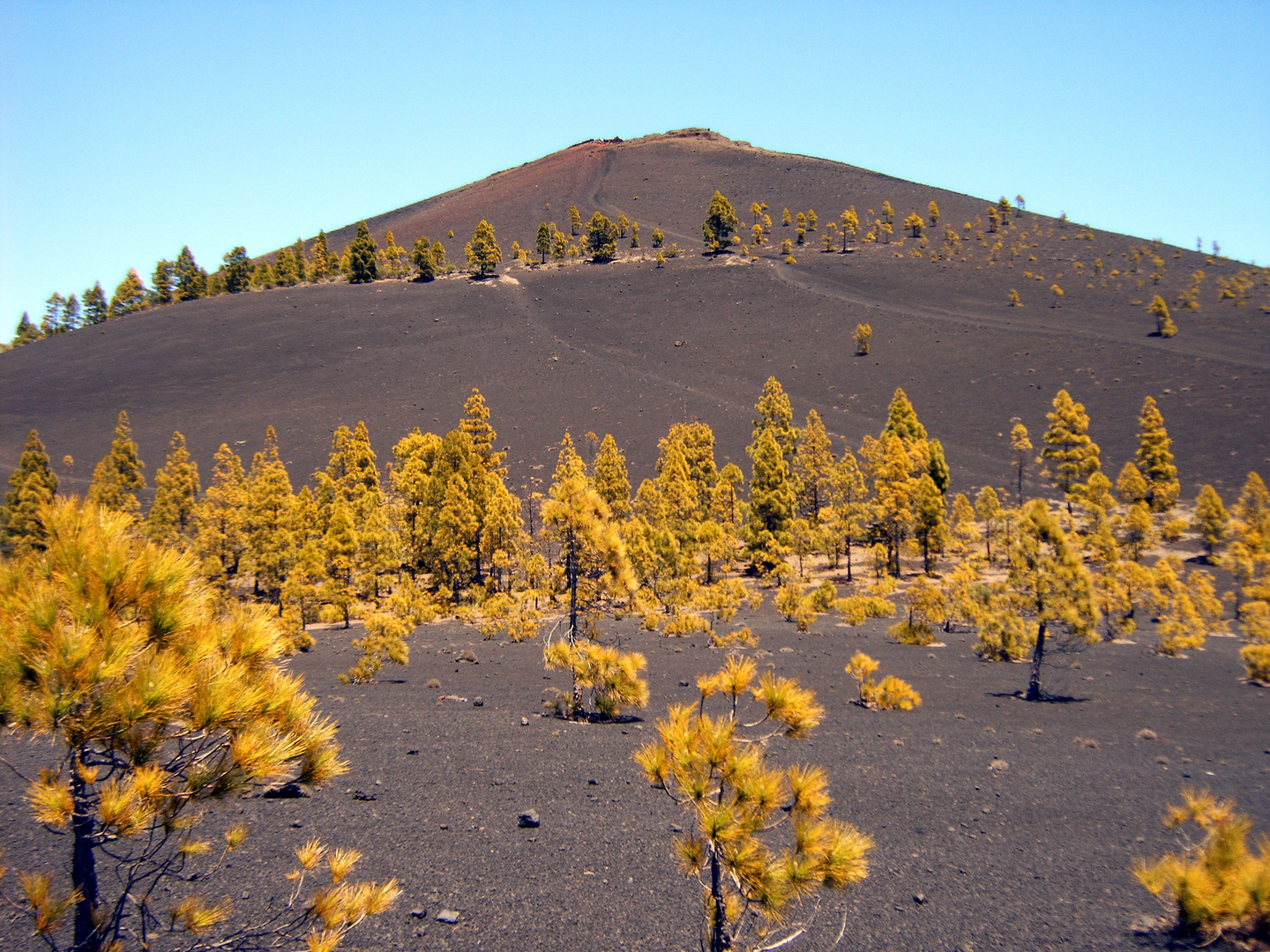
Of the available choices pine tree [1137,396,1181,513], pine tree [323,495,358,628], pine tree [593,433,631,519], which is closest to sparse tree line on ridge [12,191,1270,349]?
pine tree [1137,396,1181,513]

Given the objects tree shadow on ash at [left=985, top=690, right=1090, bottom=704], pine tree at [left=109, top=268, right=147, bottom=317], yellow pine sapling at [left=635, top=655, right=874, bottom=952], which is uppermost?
pine tree at [left=109, top=268, right=147, bottom=317]

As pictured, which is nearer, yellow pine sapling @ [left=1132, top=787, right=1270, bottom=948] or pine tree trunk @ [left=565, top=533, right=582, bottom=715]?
yellow pine sapling @ [left=1132, top=787, right=1270, bottom=948]

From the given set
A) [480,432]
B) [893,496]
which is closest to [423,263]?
[480,432]

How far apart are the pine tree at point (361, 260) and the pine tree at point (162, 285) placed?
23507mm

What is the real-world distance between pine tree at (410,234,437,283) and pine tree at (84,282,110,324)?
136ft

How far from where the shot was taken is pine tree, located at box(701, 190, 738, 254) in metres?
93.9

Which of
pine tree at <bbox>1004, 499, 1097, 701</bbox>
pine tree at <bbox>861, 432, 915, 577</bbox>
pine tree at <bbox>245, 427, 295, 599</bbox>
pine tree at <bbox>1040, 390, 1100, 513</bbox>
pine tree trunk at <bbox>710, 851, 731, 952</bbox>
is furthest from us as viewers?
pine tree at <bbox>1040, 390, 1100, 513</bbox>

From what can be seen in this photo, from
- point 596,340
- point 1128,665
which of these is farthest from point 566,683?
point 596,340

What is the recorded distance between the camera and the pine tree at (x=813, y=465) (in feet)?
115

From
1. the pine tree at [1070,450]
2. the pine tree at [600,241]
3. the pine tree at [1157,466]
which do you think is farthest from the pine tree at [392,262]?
the pine tree at [1157,466]

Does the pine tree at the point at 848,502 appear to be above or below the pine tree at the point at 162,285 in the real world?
below

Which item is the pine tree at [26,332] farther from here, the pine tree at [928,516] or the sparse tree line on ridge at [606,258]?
the pine tree at [928,516]

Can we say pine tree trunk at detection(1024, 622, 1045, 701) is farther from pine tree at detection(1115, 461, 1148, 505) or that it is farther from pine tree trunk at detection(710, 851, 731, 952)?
pine tree at detection(1115, 461, 1148, 505)

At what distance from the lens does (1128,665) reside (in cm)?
1694
